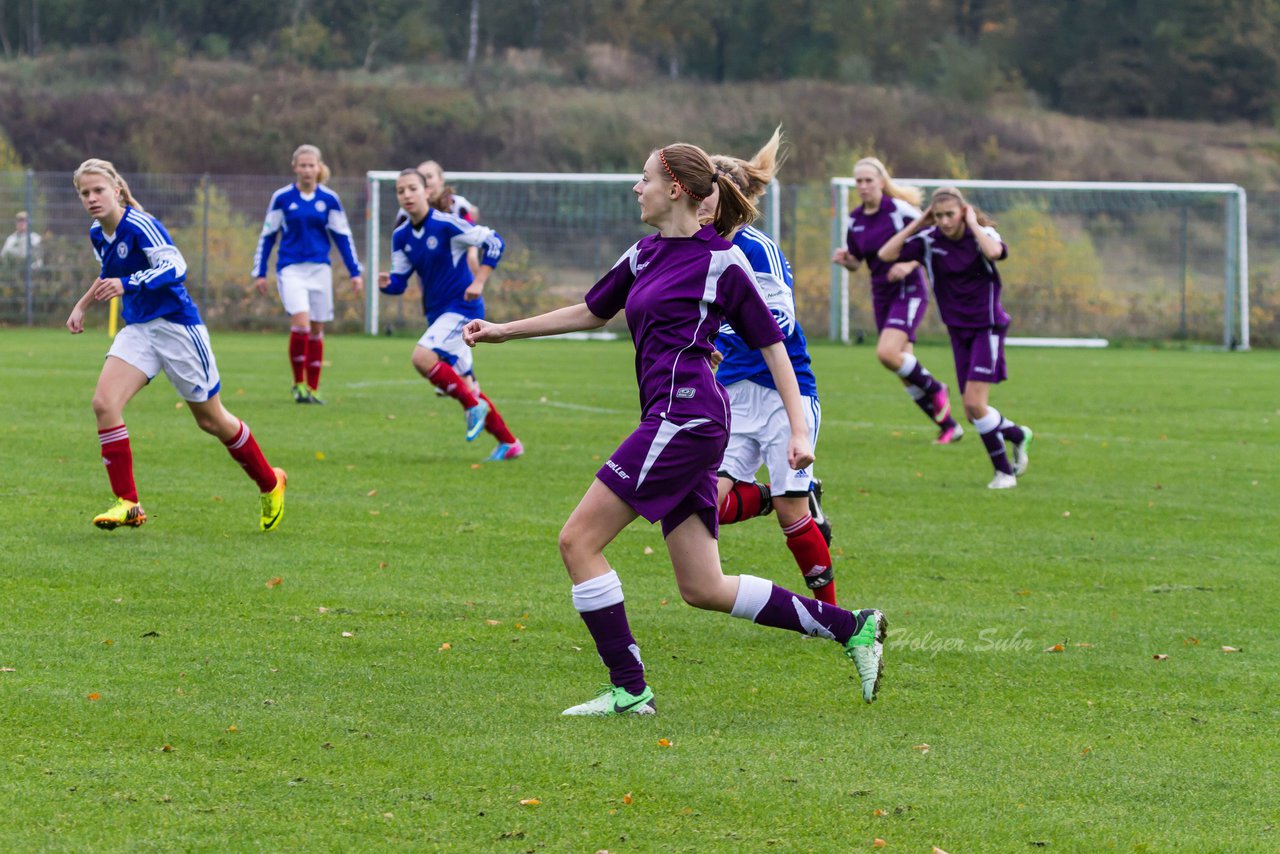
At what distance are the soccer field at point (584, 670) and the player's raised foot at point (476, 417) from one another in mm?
344

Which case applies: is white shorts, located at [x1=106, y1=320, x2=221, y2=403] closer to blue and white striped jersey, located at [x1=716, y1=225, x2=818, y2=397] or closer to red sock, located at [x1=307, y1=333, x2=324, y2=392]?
blue and white striped jersey, located at [x1=716, y1=225, x2=818, y2=397]

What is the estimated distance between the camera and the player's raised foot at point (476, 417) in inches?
465

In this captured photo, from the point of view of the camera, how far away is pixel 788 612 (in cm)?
537

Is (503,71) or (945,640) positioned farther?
(503,71)

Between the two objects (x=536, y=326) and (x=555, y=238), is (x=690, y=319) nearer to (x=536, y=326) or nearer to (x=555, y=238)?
(x=536, y=326)

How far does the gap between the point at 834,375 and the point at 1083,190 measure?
1187 cm

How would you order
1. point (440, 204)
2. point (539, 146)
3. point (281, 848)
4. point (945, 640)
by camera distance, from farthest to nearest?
point (539, 146) < point (440, 204) < point (945, 640) < point (281, 848)

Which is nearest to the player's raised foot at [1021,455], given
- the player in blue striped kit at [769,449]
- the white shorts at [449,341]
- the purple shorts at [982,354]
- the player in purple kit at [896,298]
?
the purple shorts at [982,354]

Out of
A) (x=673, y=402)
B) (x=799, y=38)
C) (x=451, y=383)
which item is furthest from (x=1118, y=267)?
(x=799, y=38)

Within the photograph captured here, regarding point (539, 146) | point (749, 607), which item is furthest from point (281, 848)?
point (539, 146)

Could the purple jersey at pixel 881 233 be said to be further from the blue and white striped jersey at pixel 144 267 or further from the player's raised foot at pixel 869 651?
the player's raised foot at pixel 869 651

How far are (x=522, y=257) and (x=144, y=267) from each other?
20.8 meters

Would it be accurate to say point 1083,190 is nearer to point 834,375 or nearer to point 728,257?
point 834,375

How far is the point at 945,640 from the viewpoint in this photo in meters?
6.43
